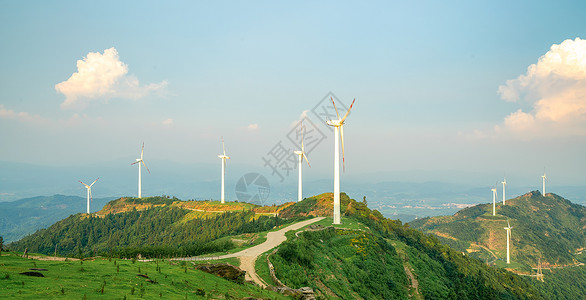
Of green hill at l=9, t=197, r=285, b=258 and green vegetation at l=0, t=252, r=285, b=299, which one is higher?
green vegetation at l=0, t=252, r=285, b=299

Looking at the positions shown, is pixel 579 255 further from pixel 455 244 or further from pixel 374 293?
pixel 374 293

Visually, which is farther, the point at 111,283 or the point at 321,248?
the point at 321,248

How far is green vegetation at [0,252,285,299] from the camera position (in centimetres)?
1723

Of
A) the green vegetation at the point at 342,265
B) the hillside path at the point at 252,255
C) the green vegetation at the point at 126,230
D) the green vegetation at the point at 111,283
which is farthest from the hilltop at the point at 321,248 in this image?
the green vegetation at the point at 111,283

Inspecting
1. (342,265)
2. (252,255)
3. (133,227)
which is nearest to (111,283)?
(252,255)

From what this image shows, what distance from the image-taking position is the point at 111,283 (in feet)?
66.0

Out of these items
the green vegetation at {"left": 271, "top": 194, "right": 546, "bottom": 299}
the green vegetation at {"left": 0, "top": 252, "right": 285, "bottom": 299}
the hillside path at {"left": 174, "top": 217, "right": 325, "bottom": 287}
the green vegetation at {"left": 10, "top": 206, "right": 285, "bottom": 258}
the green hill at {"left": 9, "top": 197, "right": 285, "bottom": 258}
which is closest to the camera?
the green vegetation at {"left": 0, "top": 252, "right": 285, "bottom": 299}

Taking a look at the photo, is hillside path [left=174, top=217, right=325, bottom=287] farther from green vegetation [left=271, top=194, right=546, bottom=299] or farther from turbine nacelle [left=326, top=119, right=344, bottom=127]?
turbine nacelle [left=326, top=119, right=344, bottom=127]

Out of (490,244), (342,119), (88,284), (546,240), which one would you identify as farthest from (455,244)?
(88,284)

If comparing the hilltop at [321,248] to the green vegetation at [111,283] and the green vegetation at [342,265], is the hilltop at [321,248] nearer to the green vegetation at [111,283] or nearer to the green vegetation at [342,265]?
the green vegetation at [342,265]

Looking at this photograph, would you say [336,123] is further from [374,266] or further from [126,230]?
[126,230]

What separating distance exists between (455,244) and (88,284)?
673ft

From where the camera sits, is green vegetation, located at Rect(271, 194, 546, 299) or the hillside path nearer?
the hillside path

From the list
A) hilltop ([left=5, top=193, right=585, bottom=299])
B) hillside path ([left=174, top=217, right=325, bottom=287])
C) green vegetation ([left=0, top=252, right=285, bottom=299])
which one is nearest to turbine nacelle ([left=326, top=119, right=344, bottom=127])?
hilltop ([left=5, top=193, right=585, bottom=299])
